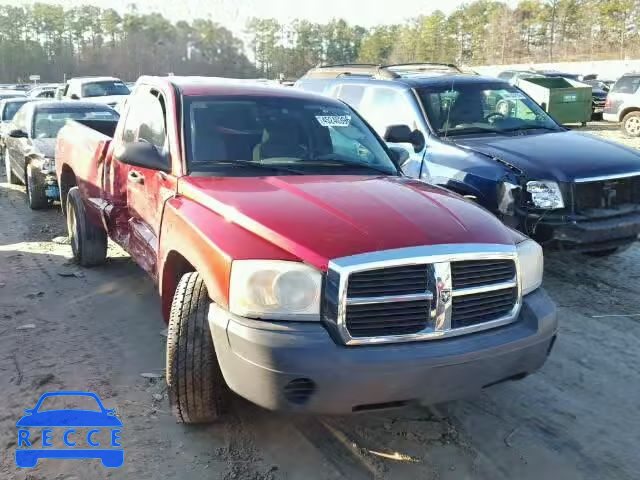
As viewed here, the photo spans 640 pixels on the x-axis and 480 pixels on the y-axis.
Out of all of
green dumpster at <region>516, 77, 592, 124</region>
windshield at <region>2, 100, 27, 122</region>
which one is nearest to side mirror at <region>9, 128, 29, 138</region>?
windshield at <region>2, 100, 27, 122</region>

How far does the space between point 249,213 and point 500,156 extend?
11.3 ft

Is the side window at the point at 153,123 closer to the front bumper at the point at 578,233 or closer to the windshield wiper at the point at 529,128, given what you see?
the front bumper at the point at 578,233

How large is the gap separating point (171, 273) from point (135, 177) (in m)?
1.19

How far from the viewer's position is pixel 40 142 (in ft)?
31.3

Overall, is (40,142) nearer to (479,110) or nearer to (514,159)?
(479,110)

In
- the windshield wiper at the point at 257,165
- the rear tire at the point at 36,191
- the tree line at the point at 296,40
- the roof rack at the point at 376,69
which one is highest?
the tree line at the point at 296,40

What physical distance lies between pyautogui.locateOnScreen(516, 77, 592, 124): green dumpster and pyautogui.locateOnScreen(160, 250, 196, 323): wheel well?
58.0 feet

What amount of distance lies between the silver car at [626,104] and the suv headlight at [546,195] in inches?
561

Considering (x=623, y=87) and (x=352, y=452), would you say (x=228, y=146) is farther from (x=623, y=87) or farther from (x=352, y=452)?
(x=623, y=87)

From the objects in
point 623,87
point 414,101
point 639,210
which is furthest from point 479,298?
point 623,87

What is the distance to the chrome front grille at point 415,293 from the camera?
2797 millimetres

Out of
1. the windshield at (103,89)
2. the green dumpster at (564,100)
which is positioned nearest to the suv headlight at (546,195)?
the green dumpster at (564,100)

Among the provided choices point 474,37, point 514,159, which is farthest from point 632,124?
point 474,37

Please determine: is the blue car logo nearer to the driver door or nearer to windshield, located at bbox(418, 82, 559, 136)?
the driver door
